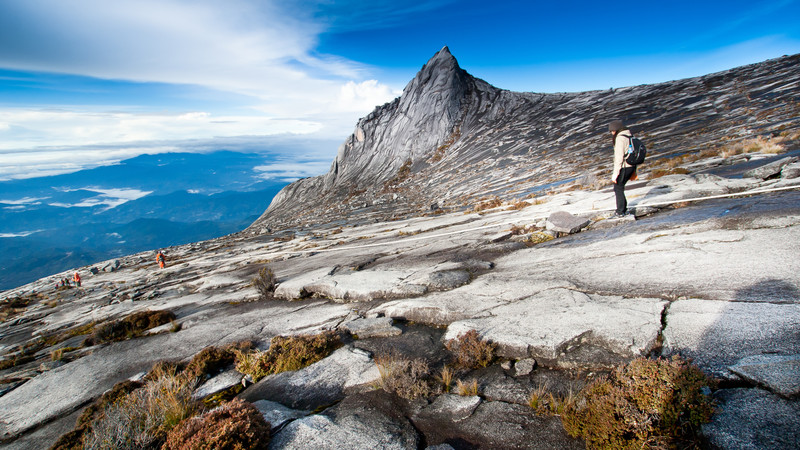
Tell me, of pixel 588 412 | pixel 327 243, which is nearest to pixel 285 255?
pixel 327 243

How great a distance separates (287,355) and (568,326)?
6.05 metres

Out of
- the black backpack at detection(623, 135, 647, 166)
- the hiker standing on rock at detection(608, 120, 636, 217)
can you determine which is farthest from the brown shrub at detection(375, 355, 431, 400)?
the black backpack at detection(623, 135, 647, 166)

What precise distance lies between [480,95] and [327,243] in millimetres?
74269

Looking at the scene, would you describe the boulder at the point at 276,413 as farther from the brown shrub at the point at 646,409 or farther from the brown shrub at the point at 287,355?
the brown shrub at the point at 646,409

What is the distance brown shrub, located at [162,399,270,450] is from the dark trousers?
12342mm

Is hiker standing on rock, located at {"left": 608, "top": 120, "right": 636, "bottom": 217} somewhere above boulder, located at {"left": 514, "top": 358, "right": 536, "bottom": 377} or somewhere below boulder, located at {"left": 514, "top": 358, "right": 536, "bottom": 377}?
above

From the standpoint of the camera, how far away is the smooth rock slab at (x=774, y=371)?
12.6 feet

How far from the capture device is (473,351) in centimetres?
632

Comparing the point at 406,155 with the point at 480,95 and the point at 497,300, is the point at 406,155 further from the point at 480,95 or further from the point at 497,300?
the point at 497,300

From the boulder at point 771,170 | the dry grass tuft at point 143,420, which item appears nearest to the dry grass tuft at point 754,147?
the boulder at point 771,170

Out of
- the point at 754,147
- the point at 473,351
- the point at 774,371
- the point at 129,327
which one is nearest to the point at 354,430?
the point at 473,351

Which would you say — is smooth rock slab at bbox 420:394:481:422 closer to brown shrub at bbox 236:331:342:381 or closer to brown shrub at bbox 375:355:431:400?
brown shrub at bbox 375:355:431:400

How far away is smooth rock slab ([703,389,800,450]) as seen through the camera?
3.42 meters

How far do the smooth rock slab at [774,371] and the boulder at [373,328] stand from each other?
595 centimetres
